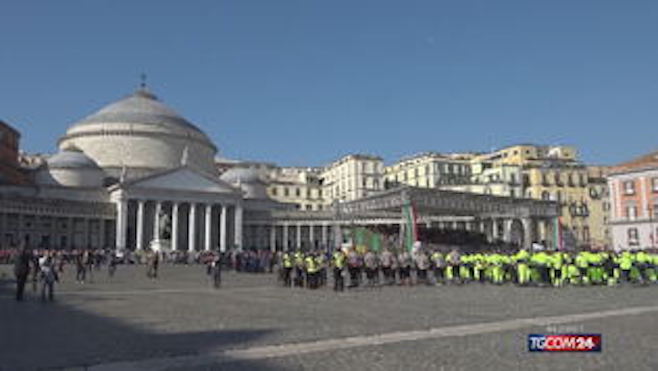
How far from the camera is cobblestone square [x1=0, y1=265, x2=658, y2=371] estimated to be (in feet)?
28.1

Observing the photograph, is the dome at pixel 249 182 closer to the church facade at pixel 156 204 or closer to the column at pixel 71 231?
the church facade at pixel 156 204

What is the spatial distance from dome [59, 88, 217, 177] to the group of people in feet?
225

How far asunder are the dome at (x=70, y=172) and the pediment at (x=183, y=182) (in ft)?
37.5

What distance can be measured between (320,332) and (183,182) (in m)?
72.7

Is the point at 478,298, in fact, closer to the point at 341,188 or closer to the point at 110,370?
the point at 110,370

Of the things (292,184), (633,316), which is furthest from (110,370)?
(292,184)

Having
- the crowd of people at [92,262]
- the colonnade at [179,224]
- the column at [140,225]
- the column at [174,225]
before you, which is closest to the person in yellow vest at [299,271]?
the crowd of people at [92,262]

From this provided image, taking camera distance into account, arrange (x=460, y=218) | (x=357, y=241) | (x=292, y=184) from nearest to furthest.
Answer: (x=357, y=241)
(x=460, y=218)
(x=292, y=184)

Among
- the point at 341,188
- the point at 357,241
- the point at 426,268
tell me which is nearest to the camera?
the point at 426,268

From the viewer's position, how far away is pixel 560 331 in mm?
10914

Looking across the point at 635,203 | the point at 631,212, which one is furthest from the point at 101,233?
the point at 635,203

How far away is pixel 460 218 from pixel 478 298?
153 ft

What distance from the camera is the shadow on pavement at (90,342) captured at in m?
8.74

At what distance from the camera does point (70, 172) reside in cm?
8375
